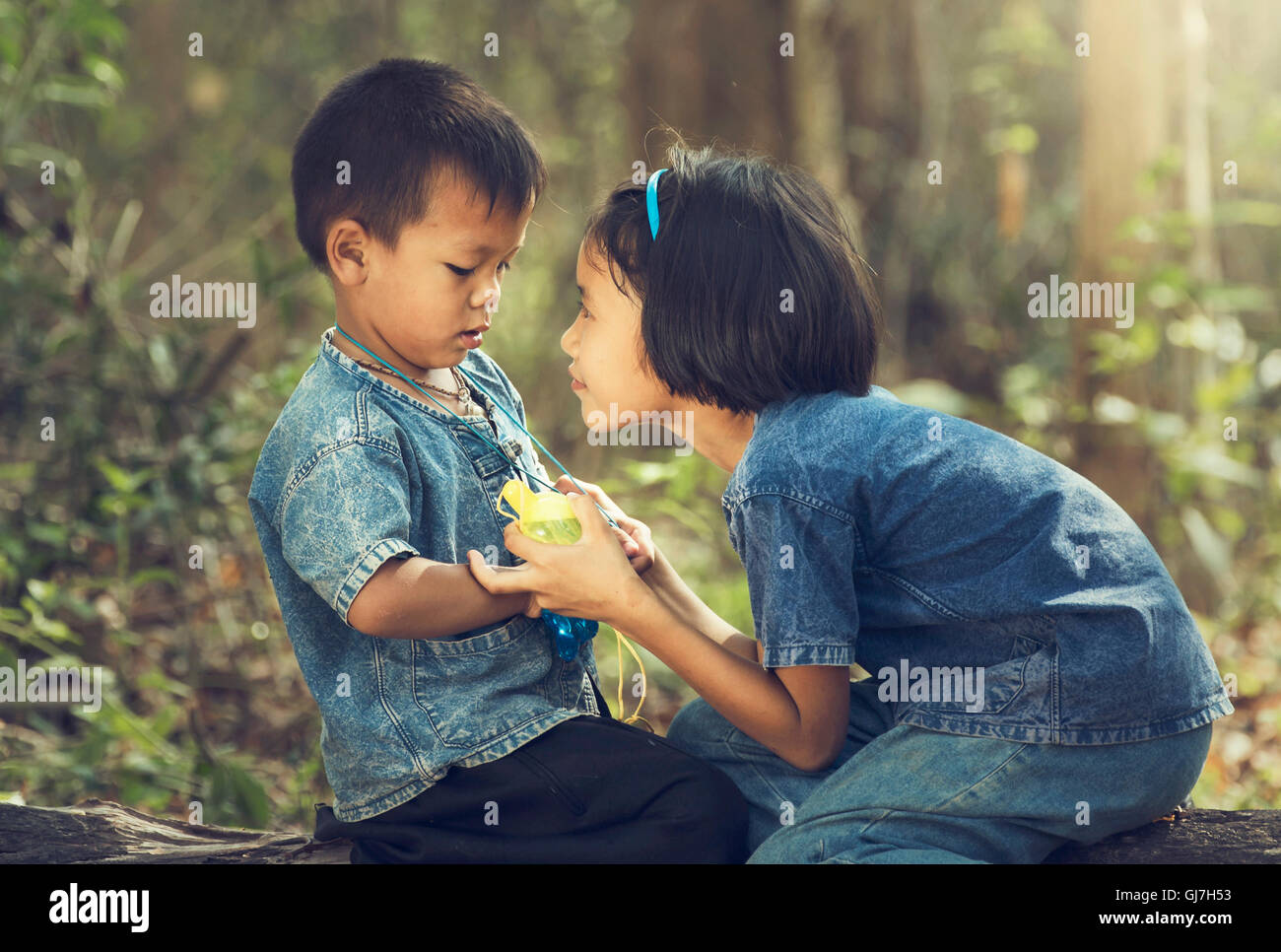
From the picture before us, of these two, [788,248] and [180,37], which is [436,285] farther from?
[180,37]

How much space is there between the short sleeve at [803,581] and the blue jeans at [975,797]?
0.69 feet

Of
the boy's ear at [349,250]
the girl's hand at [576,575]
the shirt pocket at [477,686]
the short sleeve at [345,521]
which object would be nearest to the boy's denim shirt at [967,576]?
the girl's hand at [576,575]

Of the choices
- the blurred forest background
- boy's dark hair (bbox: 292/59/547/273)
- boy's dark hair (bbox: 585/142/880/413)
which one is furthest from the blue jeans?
the blurred forest background

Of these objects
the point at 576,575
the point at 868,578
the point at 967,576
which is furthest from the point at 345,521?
the point at 967,576

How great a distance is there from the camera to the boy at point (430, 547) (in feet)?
6.43

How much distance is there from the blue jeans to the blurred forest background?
4.15 ft

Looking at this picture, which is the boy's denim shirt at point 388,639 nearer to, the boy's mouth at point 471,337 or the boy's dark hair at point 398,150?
the boy's mouth at point 471,337

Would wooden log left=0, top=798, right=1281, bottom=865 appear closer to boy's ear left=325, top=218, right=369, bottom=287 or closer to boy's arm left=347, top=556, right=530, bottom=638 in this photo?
boy's arm left=347, top=556, right=530, bottom=638

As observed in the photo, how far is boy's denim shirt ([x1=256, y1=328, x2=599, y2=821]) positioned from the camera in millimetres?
1899

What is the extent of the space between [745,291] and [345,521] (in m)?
0.75

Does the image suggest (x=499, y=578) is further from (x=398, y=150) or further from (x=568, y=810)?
(x=398, y=150)

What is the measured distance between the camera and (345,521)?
6.02ft

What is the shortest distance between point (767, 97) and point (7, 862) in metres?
5.15

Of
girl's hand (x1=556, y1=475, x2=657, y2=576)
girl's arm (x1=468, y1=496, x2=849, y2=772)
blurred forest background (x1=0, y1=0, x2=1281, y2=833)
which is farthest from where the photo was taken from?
blurred forest background (x1=0, y1=0, x2=1281, y2=833)
